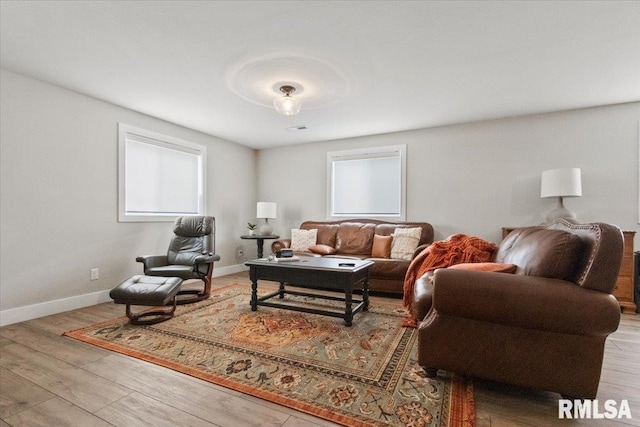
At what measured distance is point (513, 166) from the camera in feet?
13.4

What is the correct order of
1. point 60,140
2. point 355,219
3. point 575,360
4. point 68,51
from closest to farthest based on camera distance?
point 575,360 → point 68,51 → point 60,140 → point 355,219

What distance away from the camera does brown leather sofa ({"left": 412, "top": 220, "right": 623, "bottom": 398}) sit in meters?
1.46

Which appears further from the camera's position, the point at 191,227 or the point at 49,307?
the point at 191,227

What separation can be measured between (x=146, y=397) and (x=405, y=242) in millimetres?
3339

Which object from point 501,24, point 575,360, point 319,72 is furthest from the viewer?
point 319,72

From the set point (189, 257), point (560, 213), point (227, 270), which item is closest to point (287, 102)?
point (189, 257)

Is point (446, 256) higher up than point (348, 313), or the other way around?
point (446, 256)

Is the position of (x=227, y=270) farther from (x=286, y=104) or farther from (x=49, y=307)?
(x=286, y=104)

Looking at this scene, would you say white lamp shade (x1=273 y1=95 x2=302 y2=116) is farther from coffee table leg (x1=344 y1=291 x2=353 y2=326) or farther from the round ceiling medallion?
coffee table leg (x1=344 y1=291 x2=353 y2=326)

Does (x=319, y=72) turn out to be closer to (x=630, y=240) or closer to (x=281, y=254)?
(x=281, y=254)

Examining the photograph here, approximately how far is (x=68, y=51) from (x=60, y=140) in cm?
109

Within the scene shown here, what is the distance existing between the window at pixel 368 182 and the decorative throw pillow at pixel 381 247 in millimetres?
636

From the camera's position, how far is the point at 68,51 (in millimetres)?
2508

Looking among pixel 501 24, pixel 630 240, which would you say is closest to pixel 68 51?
pixel 501 24
